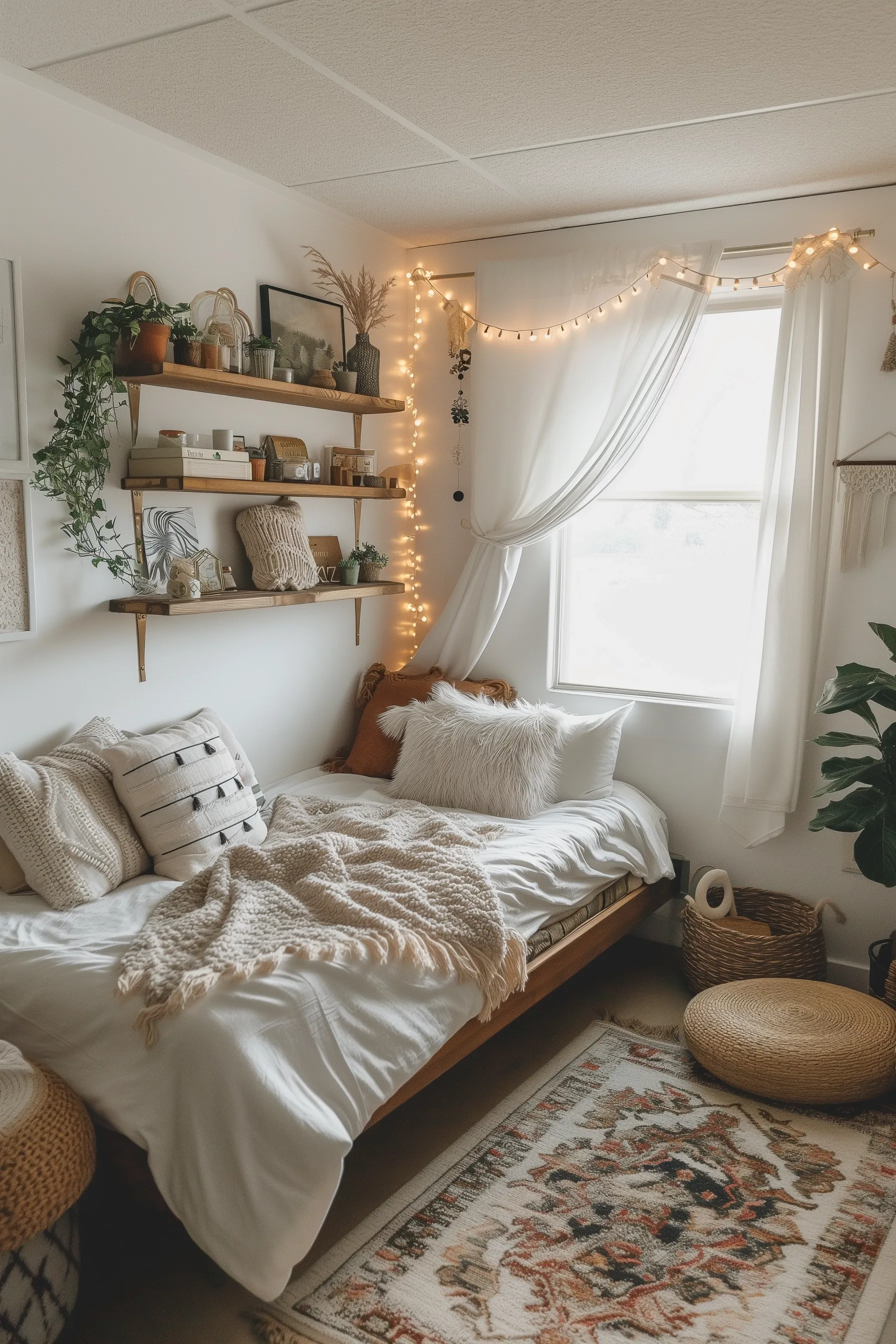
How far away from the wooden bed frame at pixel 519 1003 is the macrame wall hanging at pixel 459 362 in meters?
1.73

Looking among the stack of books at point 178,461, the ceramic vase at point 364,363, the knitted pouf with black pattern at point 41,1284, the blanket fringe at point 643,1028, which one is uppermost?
the ceramic vase at point 364,363

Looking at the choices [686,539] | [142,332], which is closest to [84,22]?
[142,332]

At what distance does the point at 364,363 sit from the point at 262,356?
550 millimetres

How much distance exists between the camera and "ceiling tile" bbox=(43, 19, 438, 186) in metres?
2.38

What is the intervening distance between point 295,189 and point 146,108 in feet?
2.46

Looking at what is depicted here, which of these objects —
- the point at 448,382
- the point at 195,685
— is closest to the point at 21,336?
the point at 195,685

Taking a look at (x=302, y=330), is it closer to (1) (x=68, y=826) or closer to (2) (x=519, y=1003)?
(1) (x=68, y=826)

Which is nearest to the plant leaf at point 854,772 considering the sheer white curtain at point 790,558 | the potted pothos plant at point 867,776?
the potted pothos plant at point 867,776

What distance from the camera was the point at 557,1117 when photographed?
2.74 metres

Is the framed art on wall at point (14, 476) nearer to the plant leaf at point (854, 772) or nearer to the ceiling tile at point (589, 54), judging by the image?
the ceiling tile at point (589, 54)

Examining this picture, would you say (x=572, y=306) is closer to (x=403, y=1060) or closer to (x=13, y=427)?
(x=13, y=427)

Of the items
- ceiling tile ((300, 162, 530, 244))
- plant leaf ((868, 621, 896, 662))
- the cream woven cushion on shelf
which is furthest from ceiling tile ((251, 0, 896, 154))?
plant leaf ((868, 621, 896, 662))

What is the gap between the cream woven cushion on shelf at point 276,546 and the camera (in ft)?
10.9

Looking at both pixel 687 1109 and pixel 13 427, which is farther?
pixel 687 1109
